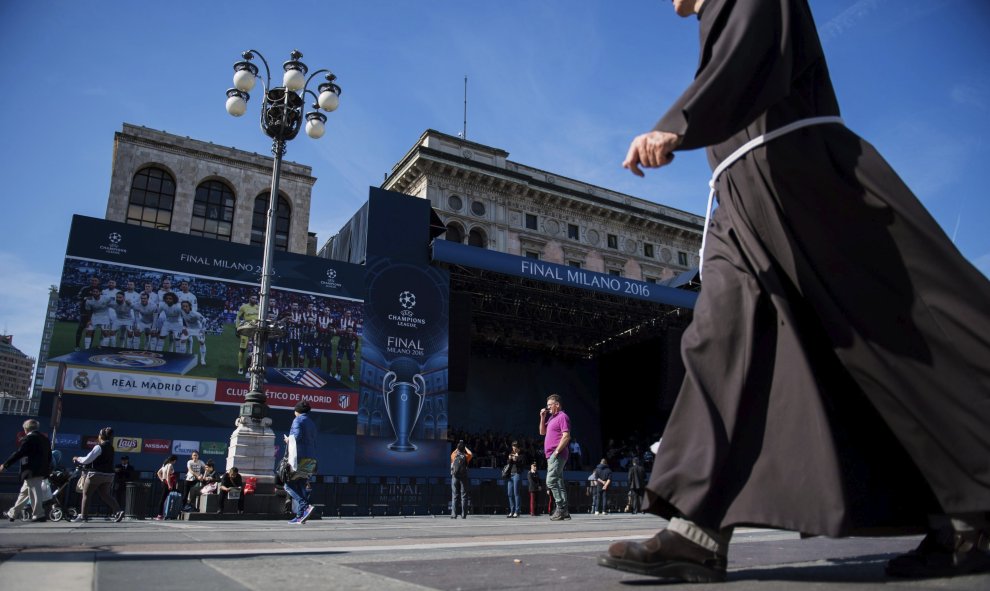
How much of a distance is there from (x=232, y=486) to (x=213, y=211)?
79.3ft

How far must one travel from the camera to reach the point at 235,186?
32.4 m

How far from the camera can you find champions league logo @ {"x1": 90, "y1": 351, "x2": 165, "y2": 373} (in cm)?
1761

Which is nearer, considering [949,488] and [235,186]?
[949,488]

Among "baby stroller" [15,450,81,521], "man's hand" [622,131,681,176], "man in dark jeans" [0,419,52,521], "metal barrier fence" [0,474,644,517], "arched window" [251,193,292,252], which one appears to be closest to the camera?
"man's hand" [622,131,681,176]

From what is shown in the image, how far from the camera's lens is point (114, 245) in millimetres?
18203

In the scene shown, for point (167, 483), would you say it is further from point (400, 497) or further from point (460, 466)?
point (460, 466)

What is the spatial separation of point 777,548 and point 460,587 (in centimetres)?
192

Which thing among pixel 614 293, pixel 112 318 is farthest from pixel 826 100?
pixel 614 293

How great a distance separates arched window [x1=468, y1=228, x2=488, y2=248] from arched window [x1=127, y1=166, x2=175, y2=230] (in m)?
14.6

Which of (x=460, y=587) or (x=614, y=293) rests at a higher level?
(x=614, y=293)

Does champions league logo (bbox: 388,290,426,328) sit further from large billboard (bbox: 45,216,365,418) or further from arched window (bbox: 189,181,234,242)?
arched window (bbox: 189,181,234,242)

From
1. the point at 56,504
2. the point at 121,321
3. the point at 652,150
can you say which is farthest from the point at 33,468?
the point at 652,150

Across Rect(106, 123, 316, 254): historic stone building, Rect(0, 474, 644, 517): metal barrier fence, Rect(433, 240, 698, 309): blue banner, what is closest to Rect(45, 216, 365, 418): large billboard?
Rect(433, 240, 698, 309): blue banner

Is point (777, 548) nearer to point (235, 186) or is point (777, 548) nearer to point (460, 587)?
point (460, 587)
